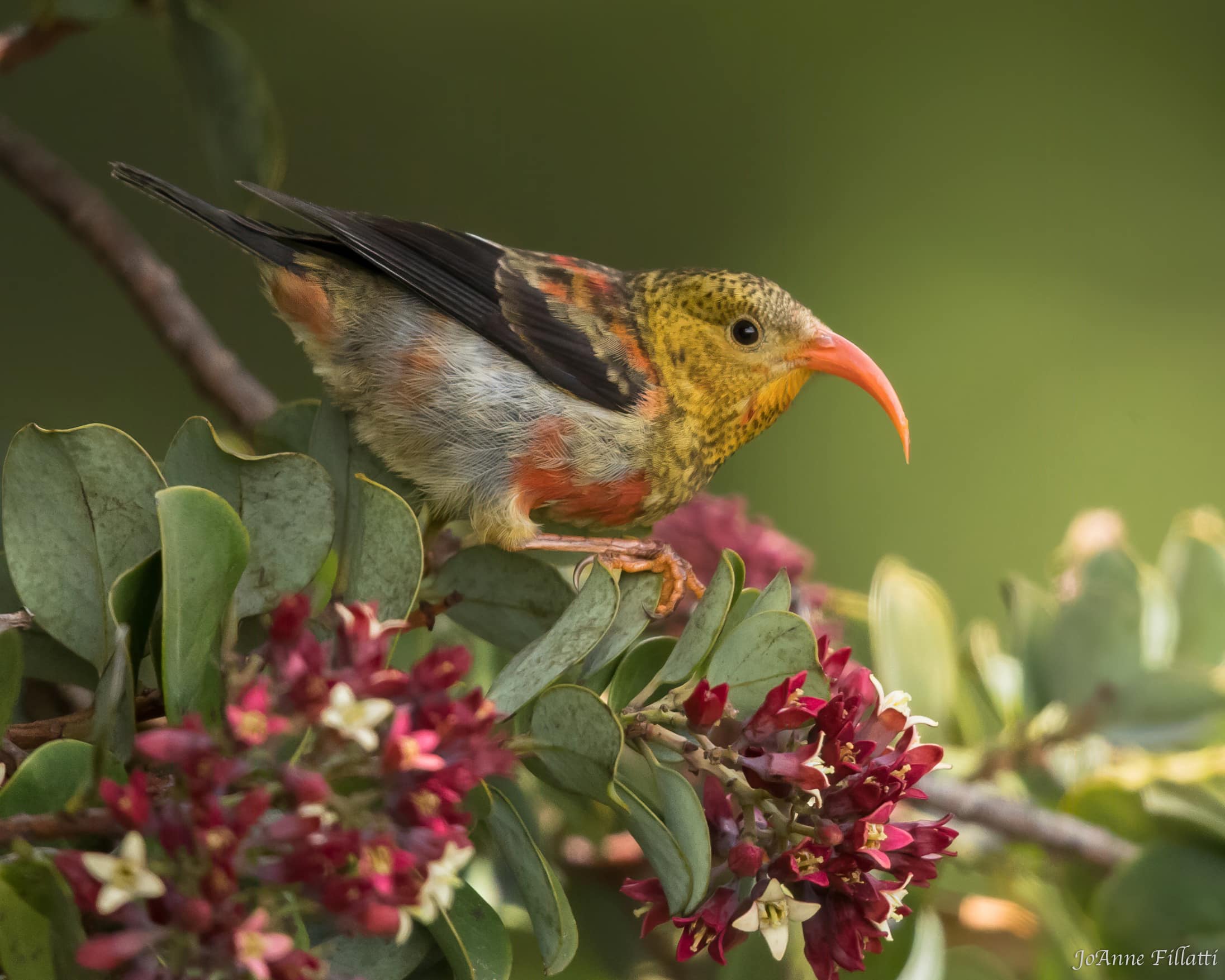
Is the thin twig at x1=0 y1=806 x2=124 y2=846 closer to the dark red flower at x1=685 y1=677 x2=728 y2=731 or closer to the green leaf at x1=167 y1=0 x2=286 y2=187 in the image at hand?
the dark red flower at x1=685 y1=677 x2=728 y2=731

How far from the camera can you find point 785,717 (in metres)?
0.50

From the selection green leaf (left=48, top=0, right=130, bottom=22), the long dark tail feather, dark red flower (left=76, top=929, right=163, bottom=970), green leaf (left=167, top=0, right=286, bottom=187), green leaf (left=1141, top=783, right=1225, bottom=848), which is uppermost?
green leaf (left=48, top=0, right=130, bottom=22)

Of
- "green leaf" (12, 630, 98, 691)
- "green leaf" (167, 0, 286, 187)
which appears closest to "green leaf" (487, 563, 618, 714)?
"green leaf" (12, 630, 98, 691)

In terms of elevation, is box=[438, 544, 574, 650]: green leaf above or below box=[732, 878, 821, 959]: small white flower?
above

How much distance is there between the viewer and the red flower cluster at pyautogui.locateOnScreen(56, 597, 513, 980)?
36 centimetres

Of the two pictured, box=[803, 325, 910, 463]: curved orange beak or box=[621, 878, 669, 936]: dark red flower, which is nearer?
box=[621, 878, 669, 936]: dark red flower

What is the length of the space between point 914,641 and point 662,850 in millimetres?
638

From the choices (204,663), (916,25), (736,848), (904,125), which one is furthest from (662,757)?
(916,25)

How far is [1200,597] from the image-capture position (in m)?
1.16

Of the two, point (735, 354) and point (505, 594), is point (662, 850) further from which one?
point (735, 354)

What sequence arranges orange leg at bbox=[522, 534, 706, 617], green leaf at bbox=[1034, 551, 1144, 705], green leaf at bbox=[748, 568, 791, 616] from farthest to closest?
green leaf at bbox=[1034, 551, 1144, 705] → orange leg at bbox=[522, 534, 706, 617] → green leaf at bbox=[748, 568, 791, 616]

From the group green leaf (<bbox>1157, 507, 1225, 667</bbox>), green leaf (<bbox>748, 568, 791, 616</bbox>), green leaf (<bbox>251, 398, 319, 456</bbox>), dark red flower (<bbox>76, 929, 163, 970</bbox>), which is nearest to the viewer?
dark red flower (<bbox>76, 929, 163, 970</bbox>)

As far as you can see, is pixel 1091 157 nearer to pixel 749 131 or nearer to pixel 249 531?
pixel 749 131
